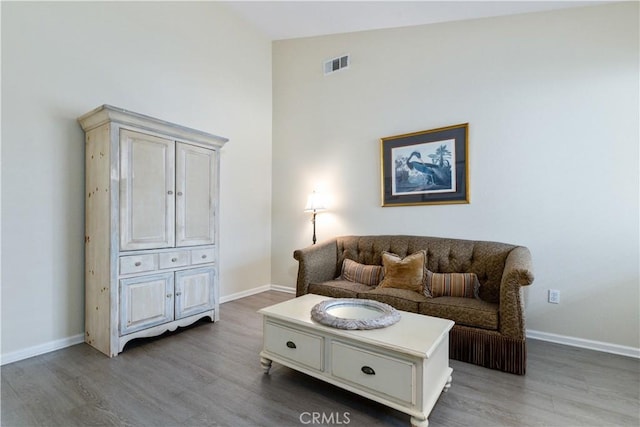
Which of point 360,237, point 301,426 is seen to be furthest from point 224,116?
point 301,426

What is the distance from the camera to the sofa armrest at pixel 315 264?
2.93m

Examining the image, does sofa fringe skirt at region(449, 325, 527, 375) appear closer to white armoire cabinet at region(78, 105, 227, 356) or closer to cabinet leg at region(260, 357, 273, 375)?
cabinet leg at region(260, 357, 273, 375)

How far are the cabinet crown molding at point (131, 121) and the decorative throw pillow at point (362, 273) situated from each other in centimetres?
194

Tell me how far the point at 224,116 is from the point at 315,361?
305cm

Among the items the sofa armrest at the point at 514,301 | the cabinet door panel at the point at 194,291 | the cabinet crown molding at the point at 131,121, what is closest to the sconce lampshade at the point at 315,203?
the cabinet door panel at the point at 194,291

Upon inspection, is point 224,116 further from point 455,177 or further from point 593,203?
point 593,203

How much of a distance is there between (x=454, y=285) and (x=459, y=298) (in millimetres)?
132

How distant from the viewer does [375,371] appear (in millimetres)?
1527

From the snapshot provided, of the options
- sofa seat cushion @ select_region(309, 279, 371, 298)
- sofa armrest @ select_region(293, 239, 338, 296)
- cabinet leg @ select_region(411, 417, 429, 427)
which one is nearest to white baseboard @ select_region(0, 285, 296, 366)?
sofa armrest @ select_region(293, 239, 338, 296)

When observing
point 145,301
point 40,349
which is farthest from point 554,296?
point 40,349

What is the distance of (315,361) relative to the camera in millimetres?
1739

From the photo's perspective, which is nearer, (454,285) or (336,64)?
(454,285)

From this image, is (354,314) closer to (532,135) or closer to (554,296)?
(554,296)

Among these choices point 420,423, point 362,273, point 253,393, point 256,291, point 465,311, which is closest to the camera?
point 420,423
